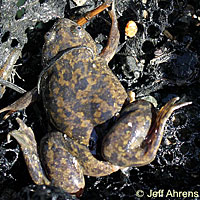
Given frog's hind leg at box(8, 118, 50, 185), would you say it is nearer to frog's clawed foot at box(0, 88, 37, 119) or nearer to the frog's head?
frog's clawed foot at box(0, 88, 37, 119)

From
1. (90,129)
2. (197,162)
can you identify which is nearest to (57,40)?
(90,129)

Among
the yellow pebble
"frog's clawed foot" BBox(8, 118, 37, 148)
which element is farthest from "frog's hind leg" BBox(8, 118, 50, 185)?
the yellow pebble

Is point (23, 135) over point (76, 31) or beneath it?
beneath

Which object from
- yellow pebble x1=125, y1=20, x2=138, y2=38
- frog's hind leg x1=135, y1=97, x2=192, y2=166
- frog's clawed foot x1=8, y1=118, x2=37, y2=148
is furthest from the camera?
yellow pebble x1=125, y1=20, x2=138, y2=38

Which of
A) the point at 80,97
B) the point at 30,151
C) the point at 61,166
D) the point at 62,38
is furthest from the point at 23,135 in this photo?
the point at 62,38

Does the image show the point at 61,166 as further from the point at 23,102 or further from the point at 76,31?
the point at 76,31

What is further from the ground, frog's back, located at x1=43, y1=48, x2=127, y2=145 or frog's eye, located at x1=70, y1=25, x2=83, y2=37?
frog's eye, located at x1=70, y1=25, x2=83, y2=37

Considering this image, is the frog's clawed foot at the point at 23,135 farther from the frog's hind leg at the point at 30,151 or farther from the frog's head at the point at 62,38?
the frog's head at the point at 62,38
